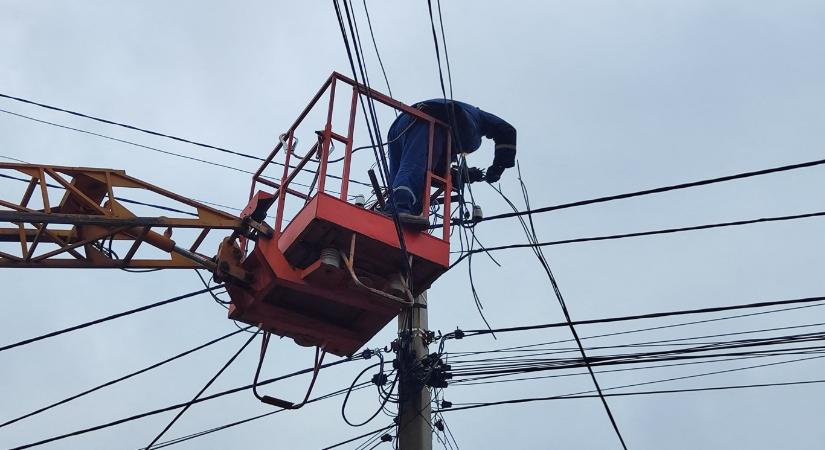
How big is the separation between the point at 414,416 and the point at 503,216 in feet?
7.86

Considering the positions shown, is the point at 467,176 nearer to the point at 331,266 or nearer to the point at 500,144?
the point at 500,144

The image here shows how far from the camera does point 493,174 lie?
36.4 ft

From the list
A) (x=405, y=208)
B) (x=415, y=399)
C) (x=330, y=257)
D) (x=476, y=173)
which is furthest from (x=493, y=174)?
(x=330, y=257)

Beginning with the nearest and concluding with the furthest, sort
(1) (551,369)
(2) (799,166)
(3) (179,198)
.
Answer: (2) (799,166)
(3) (179,198)
(1) (551,369)

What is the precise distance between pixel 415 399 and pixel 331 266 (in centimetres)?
177

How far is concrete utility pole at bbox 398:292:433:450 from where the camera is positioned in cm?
939

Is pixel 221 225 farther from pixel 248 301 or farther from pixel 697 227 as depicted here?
pixel 697 227

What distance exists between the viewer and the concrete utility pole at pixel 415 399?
9.39m

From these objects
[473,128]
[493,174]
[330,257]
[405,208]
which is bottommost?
[330,257]

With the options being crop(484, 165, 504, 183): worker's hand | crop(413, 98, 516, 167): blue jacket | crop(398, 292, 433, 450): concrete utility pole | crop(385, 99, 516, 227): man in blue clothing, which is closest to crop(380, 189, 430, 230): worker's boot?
crop(385, 99, 516, 227): man in blue clothing

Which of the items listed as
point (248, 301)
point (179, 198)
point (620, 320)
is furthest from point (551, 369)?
point (179, 198)

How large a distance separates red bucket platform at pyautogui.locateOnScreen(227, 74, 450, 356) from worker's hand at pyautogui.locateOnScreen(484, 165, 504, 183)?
1.01 metres

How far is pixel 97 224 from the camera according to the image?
914 cm

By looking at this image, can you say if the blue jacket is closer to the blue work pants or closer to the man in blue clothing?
the man in blue clothing
